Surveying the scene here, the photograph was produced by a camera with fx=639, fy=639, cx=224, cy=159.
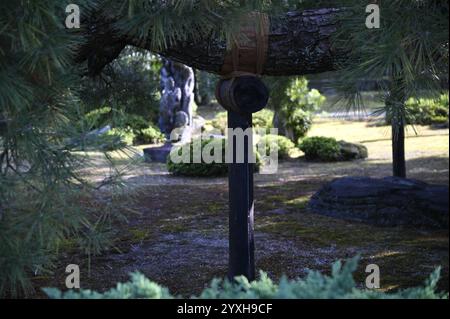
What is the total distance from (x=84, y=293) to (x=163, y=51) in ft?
7.81

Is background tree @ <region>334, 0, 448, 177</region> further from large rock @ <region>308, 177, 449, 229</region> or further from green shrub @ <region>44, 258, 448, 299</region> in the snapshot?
large rock @ <region>308, 177, 449, 229</region>

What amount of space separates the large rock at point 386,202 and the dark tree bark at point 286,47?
2411 millimetres

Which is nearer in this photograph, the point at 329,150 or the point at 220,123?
the point at 329,150

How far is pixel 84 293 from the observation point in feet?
7.51

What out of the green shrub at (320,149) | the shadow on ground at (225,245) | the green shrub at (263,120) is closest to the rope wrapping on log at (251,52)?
the shadow on ground at (225,245)

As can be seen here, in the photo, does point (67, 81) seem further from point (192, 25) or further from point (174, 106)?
point (174, 106)

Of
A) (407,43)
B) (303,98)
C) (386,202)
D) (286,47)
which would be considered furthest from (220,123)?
(407,43)

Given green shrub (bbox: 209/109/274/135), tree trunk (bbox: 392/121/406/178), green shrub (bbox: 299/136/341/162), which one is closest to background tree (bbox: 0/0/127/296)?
tree trunk (bbox: 392/121/406/178)

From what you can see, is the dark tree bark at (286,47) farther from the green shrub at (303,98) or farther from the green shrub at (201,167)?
the green shrub at (303,98)

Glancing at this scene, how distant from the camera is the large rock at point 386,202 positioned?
627cm

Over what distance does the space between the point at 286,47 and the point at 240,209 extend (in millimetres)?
1152

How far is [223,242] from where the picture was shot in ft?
19.2

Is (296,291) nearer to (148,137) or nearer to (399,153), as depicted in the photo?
(399,153)
